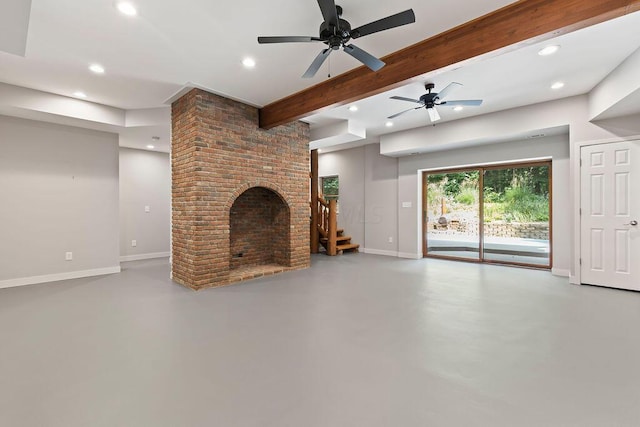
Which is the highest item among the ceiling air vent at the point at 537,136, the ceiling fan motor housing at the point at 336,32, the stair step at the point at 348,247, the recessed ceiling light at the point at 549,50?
the recessed ceiling light at the point at 549,50

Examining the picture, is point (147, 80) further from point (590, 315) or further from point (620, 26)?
point (590, 315)

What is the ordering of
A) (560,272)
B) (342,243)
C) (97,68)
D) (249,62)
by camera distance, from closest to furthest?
(249,62) < (97,68) < (560,272) < (342,243)

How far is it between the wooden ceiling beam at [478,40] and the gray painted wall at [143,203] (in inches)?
216

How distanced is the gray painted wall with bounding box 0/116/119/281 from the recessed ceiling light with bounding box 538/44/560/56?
7145 millimetres

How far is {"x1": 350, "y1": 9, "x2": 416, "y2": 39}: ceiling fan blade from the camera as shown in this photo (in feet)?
7.04

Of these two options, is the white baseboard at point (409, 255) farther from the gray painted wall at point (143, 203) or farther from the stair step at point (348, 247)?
the gray painted wall at point (143, 203)

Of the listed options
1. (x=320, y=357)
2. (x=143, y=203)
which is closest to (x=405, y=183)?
(x=320, y=357)

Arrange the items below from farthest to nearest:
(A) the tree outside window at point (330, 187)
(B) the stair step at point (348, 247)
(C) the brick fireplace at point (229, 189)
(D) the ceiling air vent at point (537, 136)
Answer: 1. (A) the tree outside window at point (330, 187)
2. (B) the stair step at point (348, 247)
3. (D) the ceiling air vent at point (537, 136)
4. (C) the brick fireplace at point (229, 189)

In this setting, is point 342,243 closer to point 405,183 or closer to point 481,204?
point 405,183

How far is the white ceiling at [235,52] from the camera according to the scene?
101 inches

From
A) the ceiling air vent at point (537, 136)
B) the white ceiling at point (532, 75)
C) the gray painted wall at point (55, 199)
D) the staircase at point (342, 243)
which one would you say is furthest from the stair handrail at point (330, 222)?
the gray painted wall at point (55, 199)

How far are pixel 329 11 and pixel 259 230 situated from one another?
449cm

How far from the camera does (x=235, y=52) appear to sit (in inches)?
128

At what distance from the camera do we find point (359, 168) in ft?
27.0
